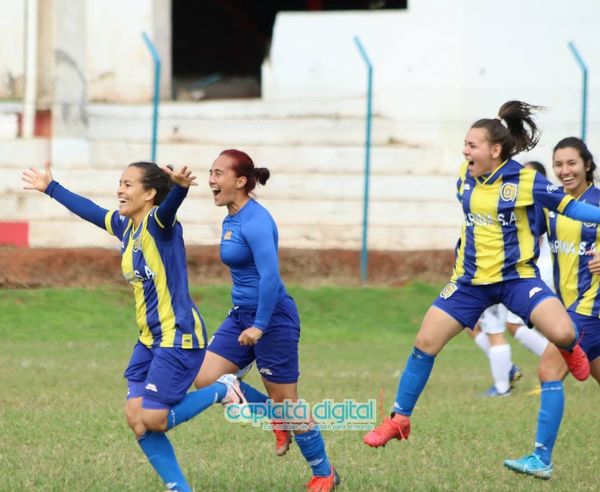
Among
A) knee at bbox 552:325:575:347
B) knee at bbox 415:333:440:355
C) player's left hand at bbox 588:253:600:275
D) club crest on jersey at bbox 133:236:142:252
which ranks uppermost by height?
club crest on jersey at bbox 133:236:142:252

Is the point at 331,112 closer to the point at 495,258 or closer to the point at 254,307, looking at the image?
the point at 495,258

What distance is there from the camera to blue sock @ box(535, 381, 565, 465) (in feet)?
24.7

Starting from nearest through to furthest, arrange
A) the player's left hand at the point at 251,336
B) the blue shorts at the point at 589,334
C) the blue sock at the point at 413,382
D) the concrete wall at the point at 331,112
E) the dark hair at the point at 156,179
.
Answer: the dark hair at the point at 156,179
the player's left hand at the point at 251,336
the blue sock at the point at 413,382
the blue shorts at the point at 589,334
the concrete wall at the point at 331,112

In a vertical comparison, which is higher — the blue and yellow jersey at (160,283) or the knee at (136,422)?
the blue and yellow jersey at (160,283)

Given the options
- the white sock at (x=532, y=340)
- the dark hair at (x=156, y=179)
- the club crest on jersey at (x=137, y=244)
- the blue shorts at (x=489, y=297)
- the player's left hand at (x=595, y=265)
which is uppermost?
the dark hair at (x=156, y=179)

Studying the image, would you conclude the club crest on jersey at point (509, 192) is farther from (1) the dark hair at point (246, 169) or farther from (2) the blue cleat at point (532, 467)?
(2) the blue cleat at point (532, 467)

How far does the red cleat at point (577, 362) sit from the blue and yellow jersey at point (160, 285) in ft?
7.88

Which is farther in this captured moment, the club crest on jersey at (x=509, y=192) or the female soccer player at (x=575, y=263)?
the female soccer player at (x=575, y=263)

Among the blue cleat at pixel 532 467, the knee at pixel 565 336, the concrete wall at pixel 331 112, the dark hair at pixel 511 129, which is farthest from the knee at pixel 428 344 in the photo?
the concrete wall at pixel 331 112

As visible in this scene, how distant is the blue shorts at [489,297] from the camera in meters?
7.36

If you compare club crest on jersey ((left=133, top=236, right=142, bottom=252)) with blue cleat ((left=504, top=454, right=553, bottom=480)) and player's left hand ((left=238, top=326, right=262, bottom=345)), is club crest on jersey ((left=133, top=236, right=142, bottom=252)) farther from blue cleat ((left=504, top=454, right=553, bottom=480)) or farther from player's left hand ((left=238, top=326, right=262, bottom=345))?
blue cleat ((left=504, top=454, right=553, bottom=480))

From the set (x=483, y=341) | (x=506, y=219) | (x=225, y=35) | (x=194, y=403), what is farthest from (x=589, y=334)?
(x=225, y=35)

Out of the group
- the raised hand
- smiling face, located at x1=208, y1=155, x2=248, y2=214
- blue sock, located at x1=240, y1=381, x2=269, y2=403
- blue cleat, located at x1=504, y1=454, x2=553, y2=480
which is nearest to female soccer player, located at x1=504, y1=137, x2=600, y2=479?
blue cleat, located at x1=504, y1=454, x2=553, y2=480

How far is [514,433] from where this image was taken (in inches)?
355
